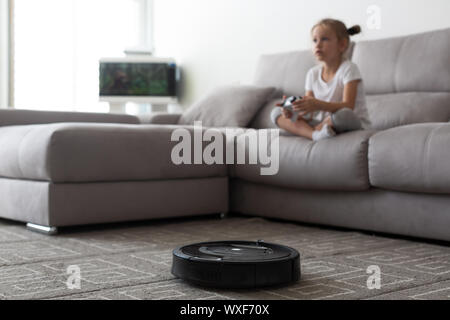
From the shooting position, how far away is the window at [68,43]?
488cm

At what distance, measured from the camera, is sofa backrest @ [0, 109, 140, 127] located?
8.66ft

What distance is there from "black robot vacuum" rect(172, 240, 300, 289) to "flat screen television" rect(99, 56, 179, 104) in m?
3.25

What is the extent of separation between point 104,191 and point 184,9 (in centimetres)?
276

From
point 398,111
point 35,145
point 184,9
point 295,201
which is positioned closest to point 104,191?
point 35,145

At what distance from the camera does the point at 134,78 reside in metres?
4.52

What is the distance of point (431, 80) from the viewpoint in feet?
8.55

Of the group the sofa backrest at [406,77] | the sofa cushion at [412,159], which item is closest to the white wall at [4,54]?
the sofa backrest at [406,77]

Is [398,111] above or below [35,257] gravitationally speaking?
above

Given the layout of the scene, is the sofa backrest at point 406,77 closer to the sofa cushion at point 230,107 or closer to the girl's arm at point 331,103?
the girl's arm at point 331,103

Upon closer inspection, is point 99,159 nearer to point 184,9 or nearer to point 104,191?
point 104,191

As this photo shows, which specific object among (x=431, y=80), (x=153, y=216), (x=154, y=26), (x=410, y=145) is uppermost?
(x=154, y=26)

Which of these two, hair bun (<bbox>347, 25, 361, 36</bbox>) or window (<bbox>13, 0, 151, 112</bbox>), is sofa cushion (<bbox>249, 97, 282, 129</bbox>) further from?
window (<bbox>13, 0, 151, 112</bbox>)

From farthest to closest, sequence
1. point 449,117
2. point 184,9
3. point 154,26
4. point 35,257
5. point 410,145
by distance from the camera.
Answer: point 154,26, point 184,9, point 449,117, point 410,145, point 35,257

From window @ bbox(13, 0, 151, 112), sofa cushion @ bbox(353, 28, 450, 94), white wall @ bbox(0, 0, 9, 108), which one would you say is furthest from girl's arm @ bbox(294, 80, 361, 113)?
white wall @ bbox(0, 0, 9, 108)
